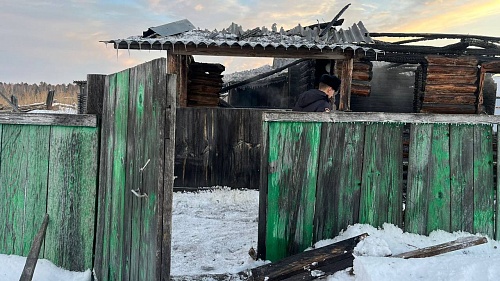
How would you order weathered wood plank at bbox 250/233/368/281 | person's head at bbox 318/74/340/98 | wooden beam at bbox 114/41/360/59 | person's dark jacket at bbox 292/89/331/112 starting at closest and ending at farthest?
weathered wood plank at bbox 250/233/368/281
person's dark jacket at bbox 292/89/331/112
person's head at bbox 318/74/340/98
wooden beam at bbox 114/41/360/59

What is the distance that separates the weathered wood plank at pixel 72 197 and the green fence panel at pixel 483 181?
341 cm

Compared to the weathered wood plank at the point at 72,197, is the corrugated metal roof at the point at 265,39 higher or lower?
higher

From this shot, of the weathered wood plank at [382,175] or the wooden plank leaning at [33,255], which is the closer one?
the wooden plank leaning at [33,255]

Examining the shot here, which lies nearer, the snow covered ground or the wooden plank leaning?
the snow covered ground

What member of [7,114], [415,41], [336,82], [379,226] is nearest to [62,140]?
[7,114]

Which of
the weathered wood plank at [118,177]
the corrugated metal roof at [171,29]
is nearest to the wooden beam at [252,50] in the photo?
the corrugated metal roof at [171,29]

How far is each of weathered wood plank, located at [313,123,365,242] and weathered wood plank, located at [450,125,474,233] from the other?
2.85 ft

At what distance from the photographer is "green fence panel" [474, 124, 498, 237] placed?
400cm

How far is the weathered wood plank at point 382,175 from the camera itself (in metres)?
3.93

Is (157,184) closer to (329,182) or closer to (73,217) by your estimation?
(73,217)

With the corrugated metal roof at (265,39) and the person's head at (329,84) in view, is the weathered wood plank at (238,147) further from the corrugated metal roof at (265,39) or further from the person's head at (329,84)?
the person's head at (329,84)

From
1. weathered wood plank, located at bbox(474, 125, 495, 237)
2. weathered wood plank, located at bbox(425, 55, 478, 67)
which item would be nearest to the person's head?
weathered wood plank, located at bbox(474, 125, 495, 237)

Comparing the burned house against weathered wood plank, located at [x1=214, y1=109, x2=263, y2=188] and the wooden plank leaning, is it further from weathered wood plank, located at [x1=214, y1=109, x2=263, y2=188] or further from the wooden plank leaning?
the wooden plank leaning

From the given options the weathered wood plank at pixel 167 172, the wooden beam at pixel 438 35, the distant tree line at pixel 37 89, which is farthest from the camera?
the distant tree line at pixel 37 89
